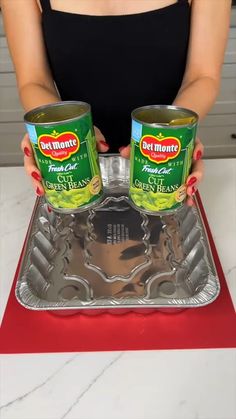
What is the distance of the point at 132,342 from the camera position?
51 cm

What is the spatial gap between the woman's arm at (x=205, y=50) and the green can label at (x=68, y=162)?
31 cm

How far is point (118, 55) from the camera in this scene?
2.74 ft

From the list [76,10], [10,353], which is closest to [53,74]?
[76,10]

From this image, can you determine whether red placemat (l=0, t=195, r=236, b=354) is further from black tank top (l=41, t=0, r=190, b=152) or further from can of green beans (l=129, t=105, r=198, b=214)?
black tank top (l=41, t=0, r=190, b=152)

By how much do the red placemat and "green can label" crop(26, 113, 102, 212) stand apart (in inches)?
6.2

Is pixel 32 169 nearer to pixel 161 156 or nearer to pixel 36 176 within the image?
pixel 36 176

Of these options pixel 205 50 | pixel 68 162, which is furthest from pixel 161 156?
pixel 205 50

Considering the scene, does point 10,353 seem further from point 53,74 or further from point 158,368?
point 53,74

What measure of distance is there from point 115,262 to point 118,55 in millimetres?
451

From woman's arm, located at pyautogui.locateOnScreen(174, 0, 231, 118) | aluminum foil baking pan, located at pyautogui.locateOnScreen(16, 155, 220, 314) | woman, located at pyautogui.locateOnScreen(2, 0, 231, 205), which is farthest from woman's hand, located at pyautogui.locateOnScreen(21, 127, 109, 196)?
woman's arm, located at pyautogui.locateOnScreen(174, 0, 231, 118)

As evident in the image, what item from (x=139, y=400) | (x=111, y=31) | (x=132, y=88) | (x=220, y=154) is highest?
(x=111, y=31)

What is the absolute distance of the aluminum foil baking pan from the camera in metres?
0.53

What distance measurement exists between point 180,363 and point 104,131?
62cm

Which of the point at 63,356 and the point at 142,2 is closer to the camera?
the point at 63,356
